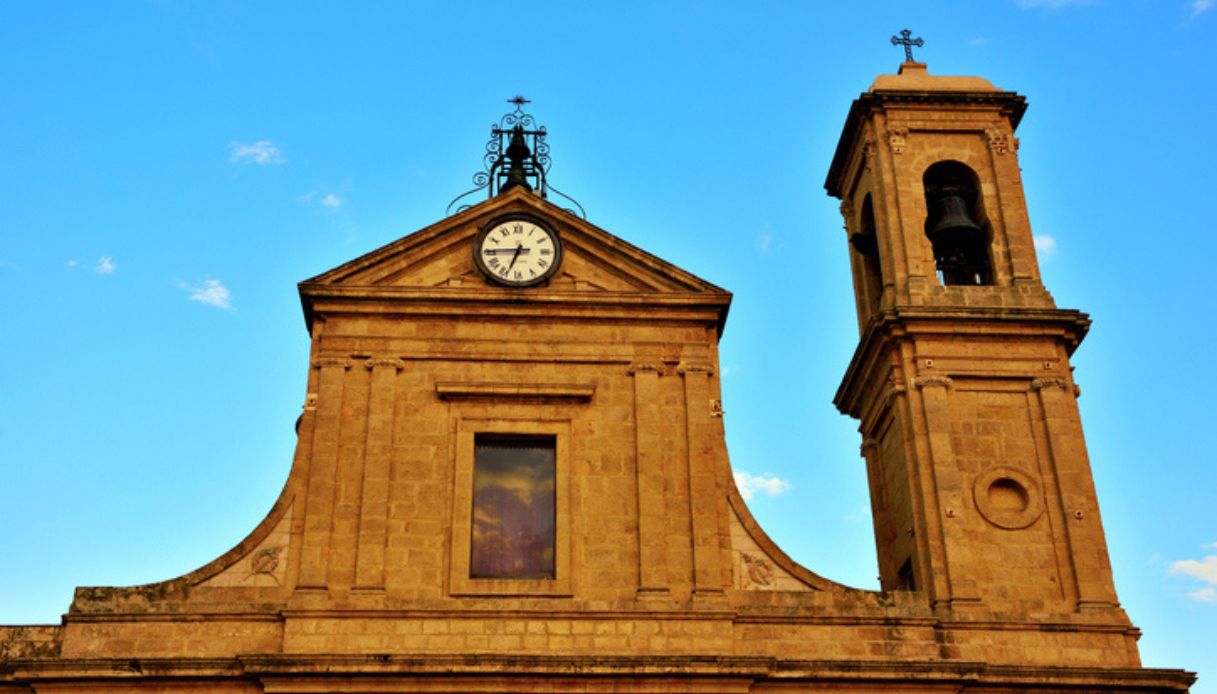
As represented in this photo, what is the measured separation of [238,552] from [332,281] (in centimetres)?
376

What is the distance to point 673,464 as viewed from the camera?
18.2 m

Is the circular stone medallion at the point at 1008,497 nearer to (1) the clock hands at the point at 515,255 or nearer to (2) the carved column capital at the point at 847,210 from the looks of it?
(2) the carved column capital at the point at 847,210

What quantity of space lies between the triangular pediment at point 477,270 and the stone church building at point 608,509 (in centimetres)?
3

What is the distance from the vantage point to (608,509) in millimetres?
17906

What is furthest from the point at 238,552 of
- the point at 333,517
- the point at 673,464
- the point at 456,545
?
the point at 673,464

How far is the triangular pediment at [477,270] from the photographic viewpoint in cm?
1934

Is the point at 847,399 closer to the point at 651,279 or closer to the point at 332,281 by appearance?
the point at 651,279

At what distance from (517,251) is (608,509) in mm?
3827

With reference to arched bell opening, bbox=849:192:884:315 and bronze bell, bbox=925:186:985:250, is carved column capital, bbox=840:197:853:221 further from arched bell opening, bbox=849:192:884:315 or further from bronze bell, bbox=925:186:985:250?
bronze bell, bbox=925:186:985:250

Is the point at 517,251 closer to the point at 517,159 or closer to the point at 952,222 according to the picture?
the point at 517,159

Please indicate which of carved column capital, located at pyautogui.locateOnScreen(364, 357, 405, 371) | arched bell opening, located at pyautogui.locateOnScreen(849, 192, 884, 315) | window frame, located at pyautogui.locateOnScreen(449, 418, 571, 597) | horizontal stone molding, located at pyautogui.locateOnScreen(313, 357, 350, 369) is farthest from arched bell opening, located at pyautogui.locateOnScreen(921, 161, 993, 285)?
horizontal stone molding, located at pyautogui.locateOnScreen(313, 357, 350, 369)

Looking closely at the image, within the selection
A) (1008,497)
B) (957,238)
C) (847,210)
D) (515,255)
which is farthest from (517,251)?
(1008,497)

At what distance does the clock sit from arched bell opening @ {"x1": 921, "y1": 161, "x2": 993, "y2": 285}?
17.2 feet

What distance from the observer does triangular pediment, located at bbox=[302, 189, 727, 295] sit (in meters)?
19.3
